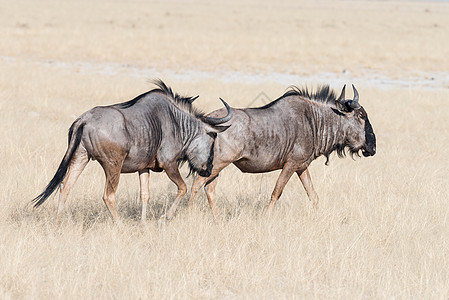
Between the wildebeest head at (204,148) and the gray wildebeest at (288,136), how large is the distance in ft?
0.22

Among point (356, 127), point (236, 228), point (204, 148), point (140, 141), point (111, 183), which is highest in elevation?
point (356, 127)

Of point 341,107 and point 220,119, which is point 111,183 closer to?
point 220,119

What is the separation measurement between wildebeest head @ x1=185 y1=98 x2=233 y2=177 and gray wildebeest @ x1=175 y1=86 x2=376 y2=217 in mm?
67

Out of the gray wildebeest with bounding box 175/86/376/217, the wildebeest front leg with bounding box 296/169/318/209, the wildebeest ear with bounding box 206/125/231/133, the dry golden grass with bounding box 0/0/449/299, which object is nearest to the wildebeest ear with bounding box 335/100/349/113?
the gray wildebeest with bounding box 175/86/376/217

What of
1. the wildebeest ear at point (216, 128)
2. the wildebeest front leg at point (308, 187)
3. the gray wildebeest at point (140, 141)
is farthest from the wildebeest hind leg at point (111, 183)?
the wildebeest front leg at point (308, 187)

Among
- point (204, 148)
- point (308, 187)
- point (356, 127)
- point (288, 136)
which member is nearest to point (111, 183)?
point (204, 148)

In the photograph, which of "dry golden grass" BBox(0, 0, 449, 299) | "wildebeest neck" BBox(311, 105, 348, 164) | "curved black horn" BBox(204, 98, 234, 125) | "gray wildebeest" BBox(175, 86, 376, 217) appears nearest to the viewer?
"dry golden grass" BBox(0, 0, 449, 299)

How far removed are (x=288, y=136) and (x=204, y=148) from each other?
2.87 ft

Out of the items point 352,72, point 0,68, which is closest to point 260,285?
point 0,68

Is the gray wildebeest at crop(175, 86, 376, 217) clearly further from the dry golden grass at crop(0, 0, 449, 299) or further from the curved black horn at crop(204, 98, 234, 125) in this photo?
the dry golden grass at crop(0, 0, 449, 299)

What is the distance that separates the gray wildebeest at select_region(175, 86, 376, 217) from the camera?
6027 millimetres

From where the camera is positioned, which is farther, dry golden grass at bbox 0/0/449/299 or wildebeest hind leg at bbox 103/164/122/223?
wildebeest hind leg at bbox 103/164/122/223

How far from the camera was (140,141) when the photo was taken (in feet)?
17.6

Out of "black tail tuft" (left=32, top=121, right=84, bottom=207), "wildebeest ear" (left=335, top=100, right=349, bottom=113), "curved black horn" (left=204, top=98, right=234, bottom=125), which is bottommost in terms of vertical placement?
"black tail tuft" (left=32, top=121, right=84, bottom=207)
